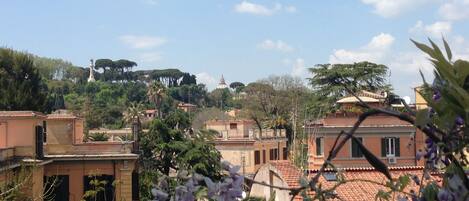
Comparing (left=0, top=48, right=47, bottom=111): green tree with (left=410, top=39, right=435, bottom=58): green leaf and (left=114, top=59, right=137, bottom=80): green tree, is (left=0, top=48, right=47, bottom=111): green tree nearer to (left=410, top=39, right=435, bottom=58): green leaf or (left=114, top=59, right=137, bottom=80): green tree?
(left=410, top=39, right=435, bottom=58): green leaf

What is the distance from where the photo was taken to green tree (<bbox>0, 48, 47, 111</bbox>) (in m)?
35.8

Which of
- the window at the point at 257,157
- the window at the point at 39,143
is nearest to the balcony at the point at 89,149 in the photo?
the window at the point at 39,143

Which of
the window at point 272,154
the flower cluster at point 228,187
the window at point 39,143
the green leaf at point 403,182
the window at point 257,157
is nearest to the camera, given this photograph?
the flower cluster at point 228,187

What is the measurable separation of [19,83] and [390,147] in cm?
2062

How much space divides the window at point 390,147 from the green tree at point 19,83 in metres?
19.0

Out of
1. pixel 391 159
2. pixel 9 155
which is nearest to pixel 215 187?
pixel 9 155

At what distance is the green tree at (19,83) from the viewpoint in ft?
117

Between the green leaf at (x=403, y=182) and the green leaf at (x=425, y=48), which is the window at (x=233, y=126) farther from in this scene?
the green leaf at (x=425, y=48)

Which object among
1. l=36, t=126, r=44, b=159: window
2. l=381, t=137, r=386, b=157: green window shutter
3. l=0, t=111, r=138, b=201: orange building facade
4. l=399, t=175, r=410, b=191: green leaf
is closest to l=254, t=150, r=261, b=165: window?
l=381, t=137, r=386, b=157: green window shutter

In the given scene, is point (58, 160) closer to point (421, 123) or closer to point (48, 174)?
point (48, 174)

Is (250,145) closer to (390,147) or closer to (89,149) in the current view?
(390,147)

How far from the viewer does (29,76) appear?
3872 cm

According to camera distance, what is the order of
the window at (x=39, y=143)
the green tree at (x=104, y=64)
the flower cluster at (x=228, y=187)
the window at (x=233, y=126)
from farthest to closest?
the green tree at (x=104, y=64)
the window at (x=233, y=126)
the window at (x=39, y=143)
the flower cluster at (x=228, y=187)

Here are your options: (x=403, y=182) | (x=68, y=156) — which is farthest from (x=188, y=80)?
(x=403, y=182)
